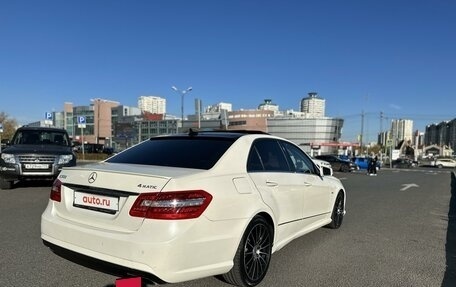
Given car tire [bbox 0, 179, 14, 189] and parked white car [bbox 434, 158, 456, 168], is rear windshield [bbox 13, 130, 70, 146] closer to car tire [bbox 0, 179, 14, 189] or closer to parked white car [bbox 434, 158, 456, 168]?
car tire [bbox 0, 179, 14, 189]

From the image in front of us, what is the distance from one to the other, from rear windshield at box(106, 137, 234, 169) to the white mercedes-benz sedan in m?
0.01

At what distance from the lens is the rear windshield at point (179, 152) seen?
430 cm

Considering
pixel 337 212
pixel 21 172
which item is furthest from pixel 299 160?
pixel 21 172

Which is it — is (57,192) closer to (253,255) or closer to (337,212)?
(253,255)

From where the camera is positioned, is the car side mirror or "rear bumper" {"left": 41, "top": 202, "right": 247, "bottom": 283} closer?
"rear bumper" {"left": 41, "top": 202, "right": 247, "bottom": 283}

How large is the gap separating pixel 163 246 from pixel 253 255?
4.11 ft

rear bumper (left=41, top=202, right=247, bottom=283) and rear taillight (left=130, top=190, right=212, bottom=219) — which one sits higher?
rear taillight (left=130, top=190, right=212, bottom=219)

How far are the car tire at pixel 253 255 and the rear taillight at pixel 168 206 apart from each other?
2.56 ft

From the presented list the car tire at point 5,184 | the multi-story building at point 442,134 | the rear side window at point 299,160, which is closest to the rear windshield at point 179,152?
the rear side window at point 299,160

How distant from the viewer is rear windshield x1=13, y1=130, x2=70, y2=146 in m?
12.7

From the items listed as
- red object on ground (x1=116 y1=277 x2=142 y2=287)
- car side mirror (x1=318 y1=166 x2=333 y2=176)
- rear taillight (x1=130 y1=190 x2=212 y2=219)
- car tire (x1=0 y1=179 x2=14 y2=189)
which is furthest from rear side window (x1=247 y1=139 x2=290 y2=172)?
car tire (x1=0 y1=179 x2=14 y2=189)

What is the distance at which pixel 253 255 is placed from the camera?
4.31 metres

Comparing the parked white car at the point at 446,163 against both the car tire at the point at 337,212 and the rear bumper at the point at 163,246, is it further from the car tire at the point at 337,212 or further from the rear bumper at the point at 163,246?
the rear bumper at the point at 163,246

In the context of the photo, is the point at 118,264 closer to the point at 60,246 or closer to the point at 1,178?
the point at 60,246
